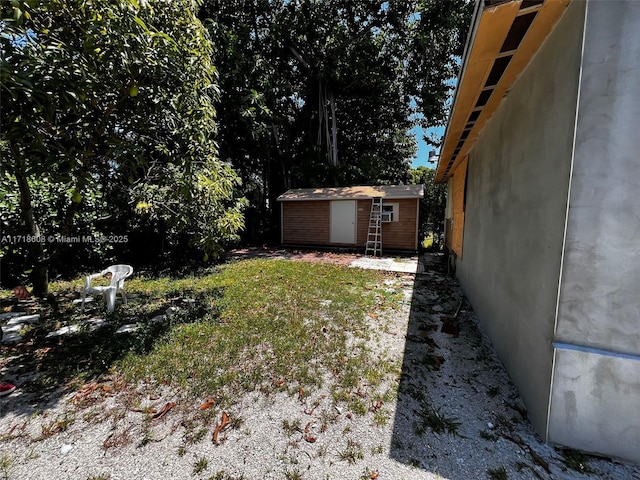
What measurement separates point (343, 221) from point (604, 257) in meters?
9.19

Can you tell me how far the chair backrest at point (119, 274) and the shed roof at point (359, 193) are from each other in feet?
23.7

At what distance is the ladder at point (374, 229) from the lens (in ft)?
32.2

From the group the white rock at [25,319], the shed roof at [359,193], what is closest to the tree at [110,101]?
the white rock at [25,319]

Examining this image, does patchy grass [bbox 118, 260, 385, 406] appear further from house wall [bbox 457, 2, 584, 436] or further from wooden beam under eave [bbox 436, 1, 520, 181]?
wooden beam under eave [bbox 436, 1, 520, 181]

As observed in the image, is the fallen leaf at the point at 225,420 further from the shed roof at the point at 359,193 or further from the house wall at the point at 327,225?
the shed roof at the point at 359,193

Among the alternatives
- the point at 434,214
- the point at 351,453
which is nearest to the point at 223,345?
the point at 351,453

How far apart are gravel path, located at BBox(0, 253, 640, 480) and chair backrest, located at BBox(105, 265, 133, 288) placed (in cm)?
212

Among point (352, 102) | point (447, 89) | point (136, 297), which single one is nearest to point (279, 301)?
point (136, 297)

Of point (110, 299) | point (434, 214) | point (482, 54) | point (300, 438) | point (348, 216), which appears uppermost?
point (482, 54)

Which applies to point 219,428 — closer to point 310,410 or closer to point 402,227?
point 310,410

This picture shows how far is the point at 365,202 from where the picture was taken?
1033cm

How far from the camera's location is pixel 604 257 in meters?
1.60

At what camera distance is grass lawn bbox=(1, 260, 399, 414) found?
98.4 inches

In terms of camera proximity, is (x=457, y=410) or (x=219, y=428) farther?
(x=457, y=410)
